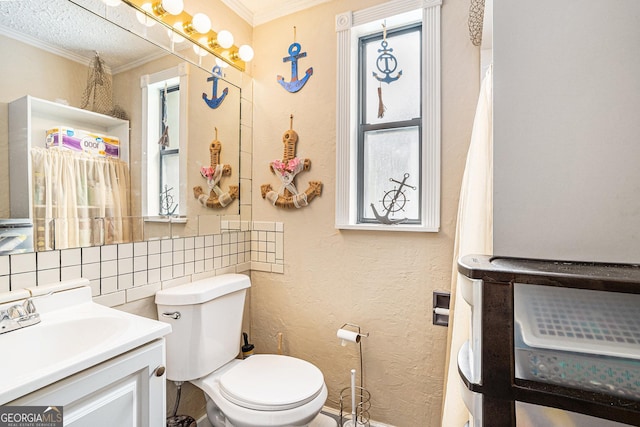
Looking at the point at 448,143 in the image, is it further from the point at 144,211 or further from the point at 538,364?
the point at 144,211

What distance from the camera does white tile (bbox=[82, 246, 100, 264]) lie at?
117 centimetres

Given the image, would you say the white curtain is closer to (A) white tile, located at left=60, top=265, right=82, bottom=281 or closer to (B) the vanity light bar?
(A) white tile, located at left=60, top=265, right=82, bottom=281

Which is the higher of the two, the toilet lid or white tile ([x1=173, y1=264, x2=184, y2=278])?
white tile ([x1=173, y1=264, x2=184, y2=278])

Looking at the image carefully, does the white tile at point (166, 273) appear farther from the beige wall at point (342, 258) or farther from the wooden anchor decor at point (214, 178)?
the beige wall at point (342, 258)

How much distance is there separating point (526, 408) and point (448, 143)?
Answer: 3.94 feet

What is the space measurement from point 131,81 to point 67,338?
3.36ft

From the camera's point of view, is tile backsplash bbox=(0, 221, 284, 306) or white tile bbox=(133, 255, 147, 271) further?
white tile bbox=(133, 255, 147, 271)

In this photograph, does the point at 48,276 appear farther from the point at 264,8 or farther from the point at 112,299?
the point at 264,8

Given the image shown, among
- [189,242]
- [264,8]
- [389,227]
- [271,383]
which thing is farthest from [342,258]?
[264,8]

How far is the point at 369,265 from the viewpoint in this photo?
1.66m

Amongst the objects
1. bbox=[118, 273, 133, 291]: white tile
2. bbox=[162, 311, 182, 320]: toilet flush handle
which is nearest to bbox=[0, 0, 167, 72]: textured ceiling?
bbox=[118, 273, 133, 291]: white tile

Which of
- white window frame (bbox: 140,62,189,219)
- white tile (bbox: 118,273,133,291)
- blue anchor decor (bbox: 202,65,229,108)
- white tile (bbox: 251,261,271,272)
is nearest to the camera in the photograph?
white tile (bbox: 118,273,133,291)

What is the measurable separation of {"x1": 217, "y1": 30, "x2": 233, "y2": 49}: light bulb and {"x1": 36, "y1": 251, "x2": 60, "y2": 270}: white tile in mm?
1301

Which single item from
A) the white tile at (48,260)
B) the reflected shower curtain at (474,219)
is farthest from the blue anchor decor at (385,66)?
the white tile at (48,260)
